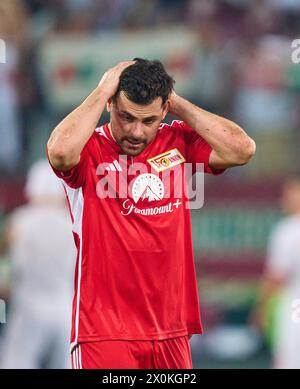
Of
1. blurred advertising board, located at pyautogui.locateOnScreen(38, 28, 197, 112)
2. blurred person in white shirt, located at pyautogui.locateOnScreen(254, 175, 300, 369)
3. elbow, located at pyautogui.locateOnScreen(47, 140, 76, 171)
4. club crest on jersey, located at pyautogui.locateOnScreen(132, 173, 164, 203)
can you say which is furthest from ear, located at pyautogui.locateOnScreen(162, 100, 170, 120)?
blurred advertising board, located at pyautogui.locateOnScreen(38, 28, 197, 112)

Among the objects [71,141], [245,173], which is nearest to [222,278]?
[245,173]

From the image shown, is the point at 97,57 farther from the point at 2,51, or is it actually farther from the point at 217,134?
the point at 217,134

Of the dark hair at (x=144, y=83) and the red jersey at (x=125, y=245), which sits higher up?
the dark hair at (x=144, y=83)

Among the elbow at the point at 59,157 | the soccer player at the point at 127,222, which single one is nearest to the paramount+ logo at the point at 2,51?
the soccer player at the point at 127,222

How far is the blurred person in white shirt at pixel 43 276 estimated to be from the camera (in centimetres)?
1069

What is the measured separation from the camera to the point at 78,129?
568 cm

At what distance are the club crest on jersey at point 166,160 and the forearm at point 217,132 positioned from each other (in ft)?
0.58

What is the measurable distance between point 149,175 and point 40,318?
535 centimetres

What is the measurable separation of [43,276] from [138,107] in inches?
214

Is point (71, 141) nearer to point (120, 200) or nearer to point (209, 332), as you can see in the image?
point (120, 200)

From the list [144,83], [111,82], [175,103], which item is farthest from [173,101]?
[111,82]

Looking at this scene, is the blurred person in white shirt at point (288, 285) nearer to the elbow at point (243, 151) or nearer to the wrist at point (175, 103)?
the elbow at point (243, 151)

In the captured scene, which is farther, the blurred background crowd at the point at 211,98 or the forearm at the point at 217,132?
the blurred background crowd at the point at 211,98

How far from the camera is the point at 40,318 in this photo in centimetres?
1094
